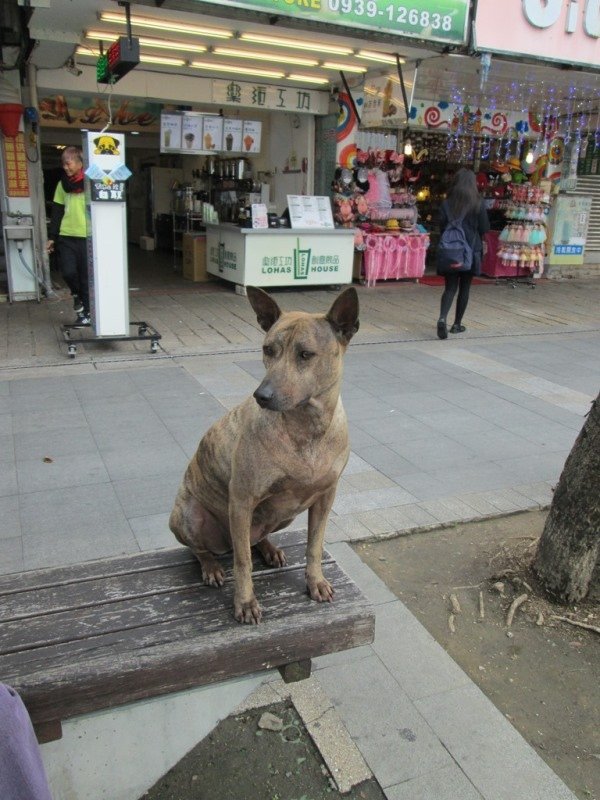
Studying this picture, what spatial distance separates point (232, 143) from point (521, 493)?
946 centimetres

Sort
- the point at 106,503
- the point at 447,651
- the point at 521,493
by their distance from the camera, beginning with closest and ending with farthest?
the point at 447,651 < the point at 106,503 < the point at 521,493

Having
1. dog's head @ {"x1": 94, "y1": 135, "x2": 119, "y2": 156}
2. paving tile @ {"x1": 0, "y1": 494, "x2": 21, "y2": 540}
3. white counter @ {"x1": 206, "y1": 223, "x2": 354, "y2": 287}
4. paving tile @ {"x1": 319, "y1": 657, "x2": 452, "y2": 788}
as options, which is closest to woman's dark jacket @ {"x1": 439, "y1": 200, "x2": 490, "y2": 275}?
white counter @ {"x1": 206, "y1": 223, "x2": 354, "y2": 287}

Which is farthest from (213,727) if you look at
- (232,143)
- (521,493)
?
(232,143)

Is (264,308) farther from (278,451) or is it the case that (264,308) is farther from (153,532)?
(153,532)

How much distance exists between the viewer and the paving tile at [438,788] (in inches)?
89.1

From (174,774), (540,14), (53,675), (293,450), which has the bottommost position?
(174,774)

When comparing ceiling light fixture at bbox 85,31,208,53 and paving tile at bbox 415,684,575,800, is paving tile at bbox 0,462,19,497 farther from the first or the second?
ceiling light fixture at bbox 85,31,208,53

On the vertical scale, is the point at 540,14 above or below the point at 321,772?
above

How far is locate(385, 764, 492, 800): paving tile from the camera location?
7.43 ft

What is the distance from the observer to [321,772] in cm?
241

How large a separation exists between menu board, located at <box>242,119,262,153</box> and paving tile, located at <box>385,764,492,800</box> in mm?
11416

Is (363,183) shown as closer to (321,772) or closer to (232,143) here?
(232,143)

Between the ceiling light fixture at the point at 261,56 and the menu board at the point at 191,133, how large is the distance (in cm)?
148

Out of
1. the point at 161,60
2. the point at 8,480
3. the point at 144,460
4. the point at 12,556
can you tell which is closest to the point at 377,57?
the point at 161,60
